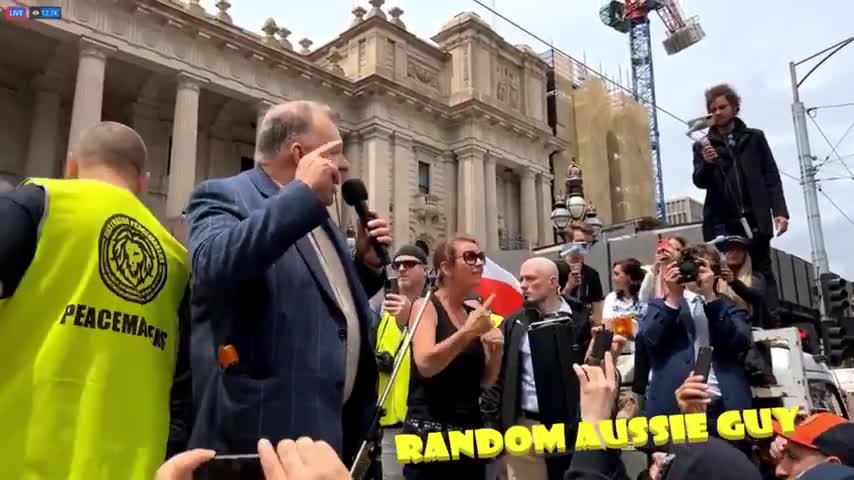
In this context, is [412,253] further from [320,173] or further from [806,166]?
[806,166]

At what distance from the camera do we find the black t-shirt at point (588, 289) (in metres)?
6.97

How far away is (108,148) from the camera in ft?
8.14

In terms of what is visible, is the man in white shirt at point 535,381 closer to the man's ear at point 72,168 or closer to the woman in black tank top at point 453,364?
the woman in black tank top at point 453,364

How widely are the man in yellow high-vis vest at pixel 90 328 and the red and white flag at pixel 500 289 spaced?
4.70 meters

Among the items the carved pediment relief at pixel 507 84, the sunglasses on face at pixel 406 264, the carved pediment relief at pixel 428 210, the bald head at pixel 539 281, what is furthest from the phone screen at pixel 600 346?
the carved pediment relief at pixel 507 84

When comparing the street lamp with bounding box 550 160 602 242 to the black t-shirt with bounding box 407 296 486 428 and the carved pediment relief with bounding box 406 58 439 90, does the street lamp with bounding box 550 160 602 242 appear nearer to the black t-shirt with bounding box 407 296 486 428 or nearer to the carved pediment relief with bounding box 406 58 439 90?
the black t-shirt with bounding box 407 296 486 428

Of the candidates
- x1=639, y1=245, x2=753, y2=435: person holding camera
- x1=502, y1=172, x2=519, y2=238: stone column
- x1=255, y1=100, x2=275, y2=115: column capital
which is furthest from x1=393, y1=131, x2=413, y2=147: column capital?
x1=639, y1=245, x2=753, y2=435: person holding camera

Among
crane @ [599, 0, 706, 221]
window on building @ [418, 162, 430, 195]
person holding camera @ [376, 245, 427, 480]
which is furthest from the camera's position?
crane @ [599, 0, 706, 221]

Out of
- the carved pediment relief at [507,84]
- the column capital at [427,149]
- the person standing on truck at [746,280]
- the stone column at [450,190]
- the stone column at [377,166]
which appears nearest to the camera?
the person standing on truck at [746,280]

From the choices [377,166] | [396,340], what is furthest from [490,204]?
Result: [396,340]

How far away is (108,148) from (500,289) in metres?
4.95

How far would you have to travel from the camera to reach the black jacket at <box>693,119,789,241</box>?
5.55m

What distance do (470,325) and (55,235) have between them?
207cm

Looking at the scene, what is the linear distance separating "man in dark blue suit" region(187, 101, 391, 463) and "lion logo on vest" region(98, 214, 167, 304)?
21cm
